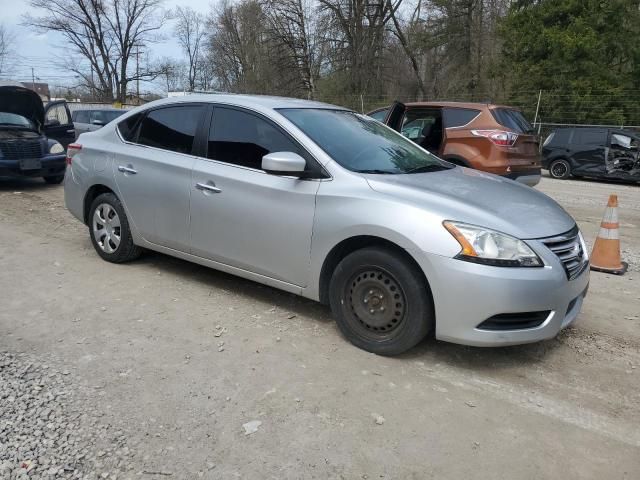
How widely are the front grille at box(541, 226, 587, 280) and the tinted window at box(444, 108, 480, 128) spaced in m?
5.21

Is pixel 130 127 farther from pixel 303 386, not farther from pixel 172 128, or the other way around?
pixel 303 386

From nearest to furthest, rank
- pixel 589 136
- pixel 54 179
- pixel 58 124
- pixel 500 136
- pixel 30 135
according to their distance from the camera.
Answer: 1. pixel 500 136
2. pixel 30 135
3. pixel 54 179
4. pixel 58 124
5. pixel 589 136

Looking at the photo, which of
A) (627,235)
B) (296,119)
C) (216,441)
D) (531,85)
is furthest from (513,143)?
(531,85)

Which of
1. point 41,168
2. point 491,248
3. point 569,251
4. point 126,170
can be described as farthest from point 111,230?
point 41,168

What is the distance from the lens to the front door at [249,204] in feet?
12.3

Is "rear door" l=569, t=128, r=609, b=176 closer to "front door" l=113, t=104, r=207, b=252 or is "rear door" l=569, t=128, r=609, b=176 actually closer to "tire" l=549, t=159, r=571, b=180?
"tire" l=549, t=159, r=571, b=180

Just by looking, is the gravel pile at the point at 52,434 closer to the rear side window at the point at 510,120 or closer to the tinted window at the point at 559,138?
the rear side window at the point at 510,120

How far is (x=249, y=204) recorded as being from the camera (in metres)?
3.96

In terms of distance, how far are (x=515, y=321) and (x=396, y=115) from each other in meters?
5.94

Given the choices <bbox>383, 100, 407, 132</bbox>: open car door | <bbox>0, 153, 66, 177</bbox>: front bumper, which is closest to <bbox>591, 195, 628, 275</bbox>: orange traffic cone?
<bbox>383, 100, 407, 132</bbox>: open car door

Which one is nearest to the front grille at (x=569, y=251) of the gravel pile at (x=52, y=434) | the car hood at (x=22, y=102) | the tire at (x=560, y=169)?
Result: the gravel pile at (x=52, y=434)

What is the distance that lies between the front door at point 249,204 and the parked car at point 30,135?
6629mm

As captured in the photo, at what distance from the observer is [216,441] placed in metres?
2.56

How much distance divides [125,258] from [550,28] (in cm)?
2482
